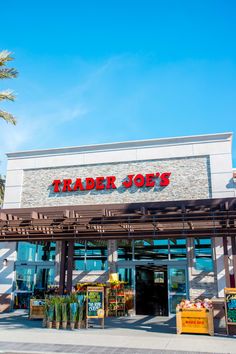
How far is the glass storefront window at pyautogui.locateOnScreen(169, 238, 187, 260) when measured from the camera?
56.3 ft

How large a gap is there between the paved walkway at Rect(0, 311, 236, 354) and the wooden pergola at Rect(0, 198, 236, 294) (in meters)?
2.97

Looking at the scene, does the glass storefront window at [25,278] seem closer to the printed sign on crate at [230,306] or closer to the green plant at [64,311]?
the green plant at [64,311]

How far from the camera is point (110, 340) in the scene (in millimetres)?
10180

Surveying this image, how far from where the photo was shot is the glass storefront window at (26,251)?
1942 cm

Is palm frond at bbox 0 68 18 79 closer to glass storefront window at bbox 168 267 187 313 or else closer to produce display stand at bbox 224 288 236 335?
glass storefront window at bbox 168 267 187 313

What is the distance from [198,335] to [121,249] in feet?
24.0

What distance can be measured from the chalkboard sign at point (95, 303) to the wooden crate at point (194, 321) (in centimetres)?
267

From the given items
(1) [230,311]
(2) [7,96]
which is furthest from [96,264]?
(2) [7,96]

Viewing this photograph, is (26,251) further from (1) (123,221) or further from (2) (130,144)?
(1) (123,221)

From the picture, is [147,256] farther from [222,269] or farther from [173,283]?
[222,269]

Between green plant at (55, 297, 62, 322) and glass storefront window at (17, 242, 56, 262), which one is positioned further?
glass storefront window at (17, 242, 56, 262)

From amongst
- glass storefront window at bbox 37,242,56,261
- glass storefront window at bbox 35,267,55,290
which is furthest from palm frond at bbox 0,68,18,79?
glass storefront window at bbox 35,267,55,290

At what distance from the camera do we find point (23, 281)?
1928 centimetres

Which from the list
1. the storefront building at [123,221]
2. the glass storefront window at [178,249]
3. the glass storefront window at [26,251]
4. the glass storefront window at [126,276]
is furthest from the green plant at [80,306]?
the glass storefront window at [26,251]
